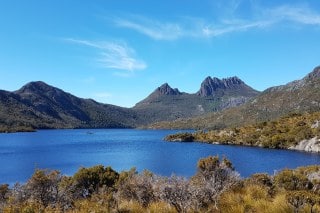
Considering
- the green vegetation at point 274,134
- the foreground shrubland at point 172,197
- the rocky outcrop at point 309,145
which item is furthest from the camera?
the green vegetation at point 274,134

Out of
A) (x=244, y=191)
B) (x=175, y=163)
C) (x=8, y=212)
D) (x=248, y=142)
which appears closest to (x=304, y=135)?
(x=248, y=142)

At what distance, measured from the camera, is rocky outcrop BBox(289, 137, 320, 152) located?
11687 centimetres

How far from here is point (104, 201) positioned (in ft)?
46.7

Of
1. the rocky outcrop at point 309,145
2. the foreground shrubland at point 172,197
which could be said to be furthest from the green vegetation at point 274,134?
the foreground shrubland at point 172,197

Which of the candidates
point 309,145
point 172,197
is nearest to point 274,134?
point 309,145

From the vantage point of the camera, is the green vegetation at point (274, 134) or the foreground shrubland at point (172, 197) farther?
the green vegetation at point (274, 134)

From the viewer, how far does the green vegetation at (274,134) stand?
424 ft

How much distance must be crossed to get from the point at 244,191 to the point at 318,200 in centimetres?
512

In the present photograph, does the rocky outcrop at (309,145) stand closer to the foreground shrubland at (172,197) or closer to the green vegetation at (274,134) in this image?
the green vegetation at (274,134)

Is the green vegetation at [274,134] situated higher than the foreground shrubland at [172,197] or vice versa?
the green vegetation at [274,134]

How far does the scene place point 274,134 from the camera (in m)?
143

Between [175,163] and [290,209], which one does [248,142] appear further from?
[290,209]

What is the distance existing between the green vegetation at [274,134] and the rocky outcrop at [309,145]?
7.19 feet

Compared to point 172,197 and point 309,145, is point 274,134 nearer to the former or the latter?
point 309,145
